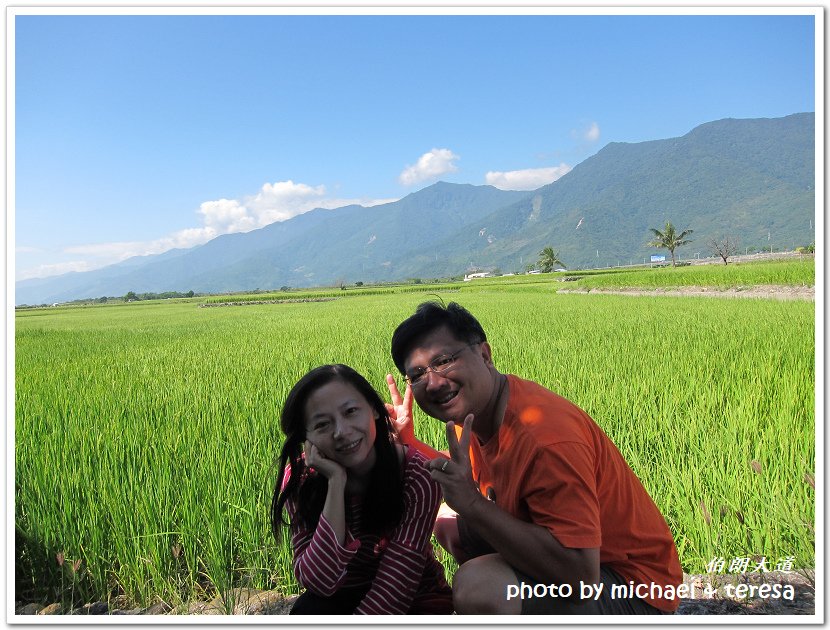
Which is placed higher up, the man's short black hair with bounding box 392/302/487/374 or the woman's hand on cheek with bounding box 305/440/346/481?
the man's short black hair with bounding box 392/302/487/374

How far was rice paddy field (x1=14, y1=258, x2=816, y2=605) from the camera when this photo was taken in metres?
1.88

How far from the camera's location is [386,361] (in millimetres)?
5488

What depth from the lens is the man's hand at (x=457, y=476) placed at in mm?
1098

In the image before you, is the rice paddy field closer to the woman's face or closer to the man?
the man

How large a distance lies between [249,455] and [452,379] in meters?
1.57

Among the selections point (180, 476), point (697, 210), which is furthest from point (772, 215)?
point (180, 476)

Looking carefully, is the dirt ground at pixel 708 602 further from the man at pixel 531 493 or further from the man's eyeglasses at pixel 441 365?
the man's eyeglasses at pixel 441 365

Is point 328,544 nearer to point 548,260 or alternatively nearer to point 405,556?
point 405,556

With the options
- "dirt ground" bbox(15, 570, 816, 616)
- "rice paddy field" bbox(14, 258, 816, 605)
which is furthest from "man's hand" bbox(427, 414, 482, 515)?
"rice paddy field" bbox(14, 258, 816, 605)

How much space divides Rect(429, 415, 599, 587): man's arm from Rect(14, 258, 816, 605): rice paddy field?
0.83 m

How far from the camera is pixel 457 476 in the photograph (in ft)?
3.60

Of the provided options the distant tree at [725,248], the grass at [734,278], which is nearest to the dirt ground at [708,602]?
the grass at [734,278]

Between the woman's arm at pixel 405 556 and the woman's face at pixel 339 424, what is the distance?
0.17 m

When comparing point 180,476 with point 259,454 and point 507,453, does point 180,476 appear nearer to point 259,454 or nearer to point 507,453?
point 259,454
